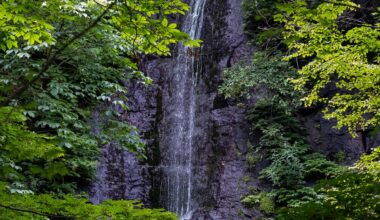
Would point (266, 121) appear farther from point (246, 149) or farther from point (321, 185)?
point (321, 185)

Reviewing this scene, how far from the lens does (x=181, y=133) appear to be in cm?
1427

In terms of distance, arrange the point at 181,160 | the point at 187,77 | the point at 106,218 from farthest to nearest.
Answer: the point at 187,77 → the point at 181,160 → the point at 106,218

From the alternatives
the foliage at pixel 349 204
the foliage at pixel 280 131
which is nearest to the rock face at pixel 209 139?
the foliage at pixel 280 131

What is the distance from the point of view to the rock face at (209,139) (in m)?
11.5

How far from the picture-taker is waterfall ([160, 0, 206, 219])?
1288 centimetres

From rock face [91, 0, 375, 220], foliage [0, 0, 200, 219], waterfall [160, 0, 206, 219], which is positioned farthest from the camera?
waterfall [160, 0, 206, 219]

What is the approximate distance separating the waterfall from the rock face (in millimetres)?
157

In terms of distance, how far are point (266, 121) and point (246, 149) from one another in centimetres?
143

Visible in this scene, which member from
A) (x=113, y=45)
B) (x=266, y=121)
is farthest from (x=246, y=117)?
(x=113, y=45)

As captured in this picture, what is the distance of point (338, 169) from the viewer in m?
9.73

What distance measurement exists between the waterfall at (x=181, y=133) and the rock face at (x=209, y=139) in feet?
0.51

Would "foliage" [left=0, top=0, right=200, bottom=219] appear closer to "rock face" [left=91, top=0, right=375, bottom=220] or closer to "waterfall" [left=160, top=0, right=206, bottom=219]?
"rock face" [left=91, top=0, right=375, bottom=220]

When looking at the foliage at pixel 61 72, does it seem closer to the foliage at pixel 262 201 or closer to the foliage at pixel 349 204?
the foliage at pixel 349 204

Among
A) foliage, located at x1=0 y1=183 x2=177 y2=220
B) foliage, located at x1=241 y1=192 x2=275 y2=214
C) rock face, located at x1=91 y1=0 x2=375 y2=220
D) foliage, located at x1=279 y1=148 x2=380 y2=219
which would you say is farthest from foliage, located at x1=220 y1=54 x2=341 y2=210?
foliage, located at x1=0 y1=183 x2=177 y2=220
